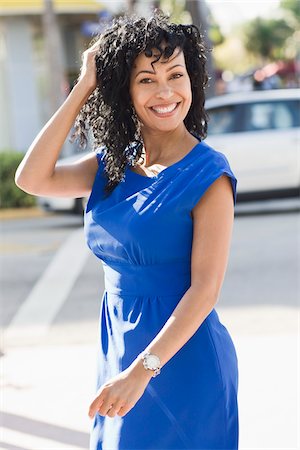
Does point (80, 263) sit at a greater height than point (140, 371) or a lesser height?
lesser

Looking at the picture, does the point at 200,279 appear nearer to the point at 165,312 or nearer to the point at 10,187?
the point at 165,312

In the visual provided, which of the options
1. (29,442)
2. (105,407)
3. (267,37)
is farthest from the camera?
(267,37)

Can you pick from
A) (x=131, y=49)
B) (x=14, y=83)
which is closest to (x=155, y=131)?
(x=131, y=49)

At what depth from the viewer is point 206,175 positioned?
8.71 ft

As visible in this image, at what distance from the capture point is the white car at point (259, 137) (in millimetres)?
13102

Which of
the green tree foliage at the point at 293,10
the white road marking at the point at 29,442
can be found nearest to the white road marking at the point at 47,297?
the white road marking at the point at 29,442

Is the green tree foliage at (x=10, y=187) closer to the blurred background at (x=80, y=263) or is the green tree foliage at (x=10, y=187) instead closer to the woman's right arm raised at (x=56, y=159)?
the blurred background at (x=80, y=263)

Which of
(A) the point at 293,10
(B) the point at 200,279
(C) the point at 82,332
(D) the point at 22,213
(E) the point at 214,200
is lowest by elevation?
(A) the point at 293,10

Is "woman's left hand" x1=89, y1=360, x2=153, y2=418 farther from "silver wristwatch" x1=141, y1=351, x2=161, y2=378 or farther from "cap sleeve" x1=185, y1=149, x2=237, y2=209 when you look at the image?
"cap sleeve" x1=185, y1=149, x2=237, y2=209

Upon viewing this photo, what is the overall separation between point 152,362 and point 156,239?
1.10 feet

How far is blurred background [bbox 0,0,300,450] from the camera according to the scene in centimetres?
535

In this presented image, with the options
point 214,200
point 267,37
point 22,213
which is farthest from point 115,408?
point 267,37

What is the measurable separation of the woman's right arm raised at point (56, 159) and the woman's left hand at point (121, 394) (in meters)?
0.75

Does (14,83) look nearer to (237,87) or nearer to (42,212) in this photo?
(42,212)
